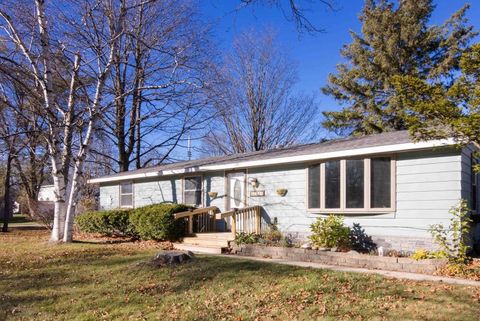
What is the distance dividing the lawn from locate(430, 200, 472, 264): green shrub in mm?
1668

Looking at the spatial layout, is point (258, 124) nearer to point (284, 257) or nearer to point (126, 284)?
point (284, 257)

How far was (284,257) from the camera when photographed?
9.68m

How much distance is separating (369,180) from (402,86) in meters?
3.11

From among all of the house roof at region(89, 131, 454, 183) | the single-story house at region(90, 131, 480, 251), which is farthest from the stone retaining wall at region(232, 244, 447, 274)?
the house roof at region(89, 131, 454, 183)

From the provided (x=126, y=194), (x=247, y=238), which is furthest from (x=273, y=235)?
(x=126, y=194)

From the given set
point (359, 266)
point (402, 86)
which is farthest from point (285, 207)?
point (402, 86)

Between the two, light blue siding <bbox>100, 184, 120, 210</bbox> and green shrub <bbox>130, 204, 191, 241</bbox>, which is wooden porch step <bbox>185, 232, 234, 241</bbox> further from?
light blue siding <bbox>100, 184, 120, 210</bbox>

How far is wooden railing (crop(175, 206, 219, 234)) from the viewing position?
42.8 feet

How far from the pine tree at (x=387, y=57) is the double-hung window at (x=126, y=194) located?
505 inches

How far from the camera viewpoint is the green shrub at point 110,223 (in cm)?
1484

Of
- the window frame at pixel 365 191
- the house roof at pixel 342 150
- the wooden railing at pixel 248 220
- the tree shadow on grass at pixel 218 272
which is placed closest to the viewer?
the tree shadow on grass at pixel 218 272

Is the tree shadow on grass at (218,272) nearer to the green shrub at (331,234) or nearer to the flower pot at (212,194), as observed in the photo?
the green shrub at (331,234)

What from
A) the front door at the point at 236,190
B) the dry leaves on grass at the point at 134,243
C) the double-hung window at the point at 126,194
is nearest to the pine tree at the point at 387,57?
the front door at the point at 236,190

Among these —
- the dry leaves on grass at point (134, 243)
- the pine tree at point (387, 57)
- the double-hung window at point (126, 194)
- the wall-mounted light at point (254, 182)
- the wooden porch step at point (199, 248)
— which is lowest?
the dry leaves on grass at point (134, 243)
